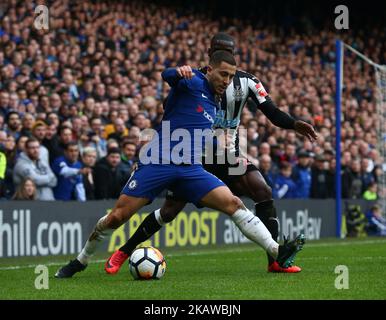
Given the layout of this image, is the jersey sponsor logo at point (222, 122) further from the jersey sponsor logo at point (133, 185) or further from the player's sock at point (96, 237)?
the player's sock at point (96, 237)

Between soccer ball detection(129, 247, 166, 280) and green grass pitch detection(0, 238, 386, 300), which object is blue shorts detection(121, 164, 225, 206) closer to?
soccer ball detection(129, 247, 166, 280)

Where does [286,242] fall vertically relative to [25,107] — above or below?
below

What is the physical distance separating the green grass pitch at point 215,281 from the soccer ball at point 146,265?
0.37 ft

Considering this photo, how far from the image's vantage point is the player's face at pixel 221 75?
9.37m

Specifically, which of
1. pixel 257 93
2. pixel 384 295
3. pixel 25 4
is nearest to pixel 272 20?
pixel 25 4

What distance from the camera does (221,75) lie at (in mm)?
9406

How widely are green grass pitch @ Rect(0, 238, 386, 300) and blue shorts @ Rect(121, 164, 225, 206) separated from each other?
0.87 meters

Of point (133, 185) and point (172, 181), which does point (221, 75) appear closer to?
point (172, 181)

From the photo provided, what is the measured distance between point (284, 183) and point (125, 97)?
12.3ft

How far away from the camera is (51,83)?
18.1m

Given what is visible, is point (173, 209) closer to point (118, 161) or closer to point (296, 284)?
point (296, 284)

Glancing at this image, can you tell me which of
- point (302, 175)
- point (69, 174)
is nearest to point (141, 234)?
point (69, 174)

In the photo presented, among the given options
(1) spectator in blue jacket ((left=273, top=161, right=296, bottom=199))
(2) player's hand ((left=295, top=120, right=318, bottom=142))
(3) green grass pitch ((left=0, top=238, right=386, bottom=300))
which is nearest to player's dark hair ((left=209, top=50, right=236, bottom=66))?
(2) player's hand ((left=295, top=120, right=318, bottom=142))
